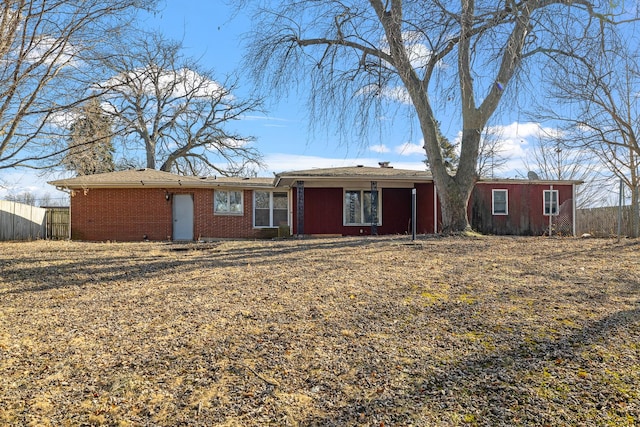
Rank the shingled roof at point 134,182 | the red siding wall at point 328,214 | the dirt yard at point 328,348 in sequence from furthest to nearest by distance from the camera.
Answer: the red siding wall at point 328,214 < the shingled roof at point 134,182 < the dirt yard at point 328,348

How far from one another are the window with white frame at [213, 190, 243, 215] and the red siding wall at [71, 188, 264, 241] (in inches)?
10.4

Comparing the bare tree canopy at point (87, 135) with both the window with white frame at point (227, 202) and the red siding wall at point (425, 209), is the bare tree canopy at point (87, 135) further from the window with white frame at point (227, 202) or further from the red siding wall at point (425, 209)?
the red siding wall at point (425, 209)

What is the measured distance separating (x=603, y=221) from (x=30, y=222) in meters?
22.2

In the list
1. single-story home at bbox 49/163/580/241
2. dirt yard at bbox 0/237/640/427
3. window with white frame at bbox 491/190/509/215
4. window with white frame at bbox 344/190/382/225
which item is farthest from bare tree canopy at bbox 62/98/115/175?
window with white frame at bbox 491/190/509/215

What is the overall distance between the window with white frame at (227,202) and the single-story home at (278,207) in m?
0.04

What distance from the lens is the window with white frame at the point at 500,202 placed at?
1648 cm

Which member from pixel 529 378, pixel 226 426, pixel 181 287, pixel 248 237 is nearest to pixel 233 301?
pixel 181 287

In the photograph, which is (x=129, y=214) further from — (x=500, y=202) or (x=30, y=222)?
(x=500, y=202)

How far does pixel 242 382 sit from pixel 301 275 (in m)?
2.90

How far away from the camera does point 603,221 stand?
15453 millimetres

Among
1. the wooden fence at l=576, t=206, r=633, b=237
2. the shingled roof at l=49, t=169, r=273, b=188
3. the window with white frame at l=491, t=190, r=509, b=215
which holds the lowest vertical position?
the wooden fence at l=576, t=206, r=633, b=237

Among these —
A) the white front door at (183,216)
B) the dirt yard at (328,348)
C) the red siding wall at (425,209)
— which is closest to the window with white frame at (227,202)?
the white front door at (183,216)

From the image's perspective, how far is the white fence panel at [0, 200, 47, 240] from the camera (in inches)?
622

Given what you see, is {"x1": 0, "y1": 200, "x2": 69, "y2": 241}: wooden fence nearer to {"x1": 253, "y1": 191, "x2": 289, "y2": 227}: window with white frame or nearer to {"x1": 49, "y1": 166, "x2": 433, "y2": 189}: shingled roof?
{"x1": 49, "y1": 166, "x2": 433, "y2": 189}: shingled roof
